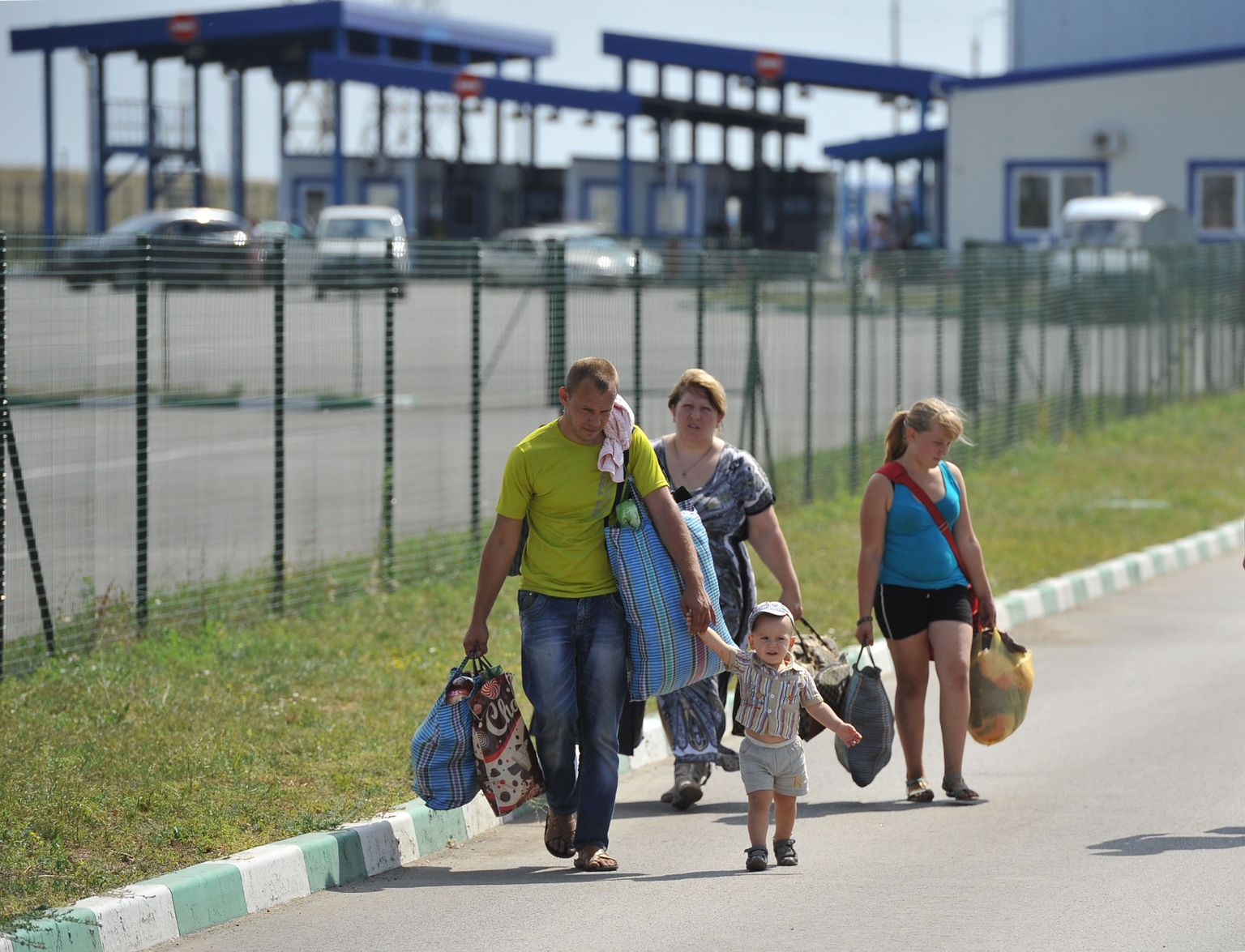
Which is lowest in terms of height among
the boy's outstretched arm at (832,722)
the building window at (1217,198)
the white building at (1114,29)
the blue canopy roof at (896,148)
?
the boy's outstretched arm at (832,722)

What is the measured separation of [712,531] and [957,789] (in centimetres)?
148

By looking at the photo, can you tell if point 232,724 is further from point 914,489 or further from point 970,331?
point 970,331

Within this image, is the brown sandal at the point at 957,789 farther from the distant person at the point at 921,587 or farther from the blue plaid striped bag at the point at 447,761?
the blue plaid striped bag at the point at 447,761

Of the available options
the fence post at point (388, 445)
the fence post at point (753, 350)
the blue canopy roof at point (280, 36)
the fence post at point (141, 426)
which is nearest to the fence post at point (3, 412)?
the fence post at point (141, 426)

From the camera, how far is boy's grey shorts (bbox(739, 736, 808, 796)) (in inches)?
249

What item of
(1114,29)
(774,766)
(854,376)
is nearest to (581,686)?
(774,766)

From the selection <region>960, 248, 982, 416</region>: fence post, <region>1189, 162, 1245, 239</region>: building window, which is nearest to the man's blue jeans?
<region>960, 248, 982, 416</region>: fence post

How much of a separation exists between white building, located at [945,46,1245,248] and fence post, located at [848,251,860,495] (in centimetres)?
2794

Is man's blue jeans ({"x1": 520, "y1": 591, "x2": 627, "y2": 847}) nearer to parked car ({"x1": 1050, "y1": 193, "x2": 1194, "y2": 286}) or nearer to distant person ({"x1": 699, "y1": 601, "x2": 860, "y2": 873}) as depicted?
distant person ({"x1": 699, "y1": 601, "x2": 860, "y2": 873})

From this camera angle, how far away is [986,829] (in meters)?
6.97

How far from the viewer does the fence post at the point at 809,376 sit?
626 inches

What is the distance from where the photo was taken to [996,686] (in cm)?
756

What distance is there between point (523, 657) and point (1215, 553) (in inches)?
407

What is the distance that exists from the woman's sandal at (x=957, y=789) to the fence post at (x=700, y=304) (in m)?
7.00
